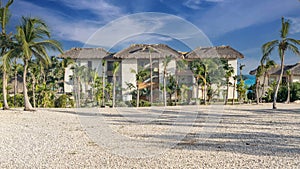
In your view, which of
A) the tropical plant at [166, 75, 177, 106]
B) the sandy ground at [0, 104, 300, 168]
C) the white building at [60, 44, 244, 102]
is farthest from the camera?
the tropical plant at [166, 75, 177, 106]

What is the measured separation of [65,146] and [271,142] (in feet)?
17.3

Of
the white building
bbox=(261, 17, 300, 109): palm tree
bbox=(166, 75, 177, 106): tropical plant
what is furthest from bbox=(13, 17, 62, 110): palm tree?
bbox=(261, 17, 300, 109): palm tree

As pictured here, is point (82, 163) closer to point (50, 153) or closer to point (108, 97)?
point (50, 153)

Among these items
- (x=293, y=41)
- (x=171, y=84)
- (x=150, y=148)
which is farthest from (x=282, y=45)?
(x=150, y=148)

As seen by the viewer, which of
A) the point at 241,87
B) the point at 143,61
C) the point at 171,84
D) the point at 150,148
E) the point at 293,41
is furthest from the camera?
the point at 241,87

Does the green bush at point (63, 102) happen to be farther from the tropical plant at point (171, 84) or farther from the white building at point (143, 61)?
the tropical plant at point (171, 84)

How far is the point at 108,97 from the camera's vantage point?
21266 mm

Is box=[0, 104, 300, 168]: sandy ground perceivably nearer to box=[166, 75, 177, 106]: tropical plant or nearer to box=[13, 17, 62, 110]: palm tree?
box=[166, 75, 177, 106]: tropical plant

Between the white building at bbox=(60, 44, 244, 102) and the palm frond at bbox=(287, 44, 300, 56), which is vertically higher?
the palm frond at bbox=(287, 44, 300, 56)

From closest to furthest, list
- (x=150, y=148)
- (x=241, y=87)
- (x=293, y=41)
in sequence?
1. (x=150, y=148)
2. (x=293, y=41)
3. (x=241, y=87)

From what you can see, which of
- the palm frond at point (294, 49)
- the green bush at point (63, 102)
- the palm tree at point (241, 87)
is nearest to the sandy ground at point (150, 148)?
the palm frond at point (294, 49)

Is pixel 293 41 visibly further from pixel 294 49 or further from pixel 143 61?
pixel 143 61

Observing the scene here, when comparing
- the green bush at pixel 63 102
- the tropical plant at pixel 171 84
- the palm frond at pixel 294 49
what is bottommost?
the green bush at pixel 63 102

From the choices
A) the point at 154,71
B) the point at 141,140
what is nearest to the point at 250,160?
the point at 141,140
